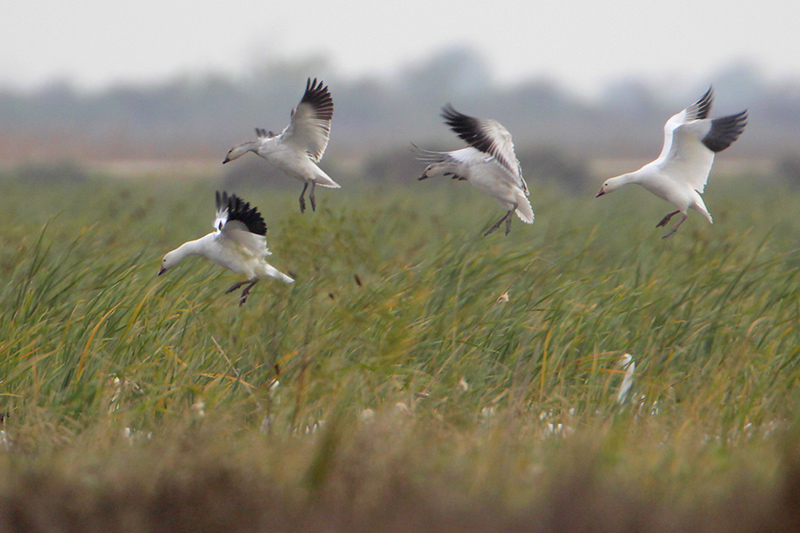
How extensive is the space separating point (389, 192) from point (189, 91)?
83620mm

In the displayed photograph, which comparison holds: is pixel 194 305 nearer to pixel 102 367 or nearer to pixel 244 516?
pixel 102 367

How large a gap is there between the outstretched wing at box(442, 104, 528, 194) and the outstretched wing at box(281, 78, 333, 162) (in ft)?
1.84

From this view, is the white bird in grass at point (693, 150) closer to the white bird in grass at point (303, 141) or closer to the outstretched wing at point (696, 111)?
the outstretched wing at point (696, 111)

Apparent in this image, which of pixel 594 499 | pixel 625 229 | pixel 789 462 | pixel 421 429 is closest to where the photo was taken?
pixel 594 499

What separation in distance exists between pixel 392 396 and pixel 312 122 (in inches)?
64.9

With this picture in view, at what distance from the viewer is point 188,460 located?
3.58 metres

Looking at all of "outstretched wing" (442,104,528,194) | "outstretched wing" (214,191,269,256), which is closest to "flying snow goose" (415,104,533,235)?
"outstretched wing" (442,104,528,194)

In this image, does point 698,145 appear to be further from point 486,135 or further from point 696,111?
point 486,135

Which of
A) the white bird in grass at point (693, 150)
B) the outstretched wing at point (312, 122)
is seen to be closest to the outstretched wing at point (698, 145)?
the white bird in grass at point (693, 150)

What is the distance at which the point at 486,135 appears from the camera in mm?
4016

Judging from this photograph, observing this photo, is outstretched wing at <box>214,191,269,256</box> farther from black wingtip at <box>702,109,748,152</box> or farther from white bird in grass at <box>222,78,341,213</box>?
black wingtip at <box>702,109,748,152</box>

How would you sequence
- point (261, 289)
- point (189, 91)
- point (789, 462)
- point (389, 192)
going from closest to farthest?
point (789, 462)
point (261, 289)
point (389, 192)
point (189, 91)

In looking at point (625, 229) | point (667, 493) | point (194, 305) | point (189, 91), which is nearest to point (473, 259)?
point (194, 305)

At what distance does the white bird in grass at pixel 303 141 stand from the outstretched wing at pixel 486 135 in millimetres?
576
